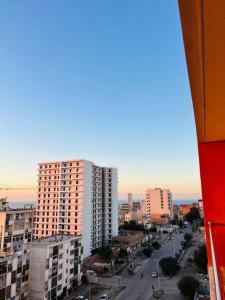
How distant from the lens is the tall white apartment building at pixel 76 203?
22.7 metres

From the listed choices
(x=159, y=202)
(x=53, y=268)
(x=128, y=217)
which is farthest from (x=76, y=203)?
(x=159, y=202)

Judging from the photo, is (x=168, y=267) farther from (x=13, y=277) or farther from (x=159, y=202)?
(x=159, y=202)

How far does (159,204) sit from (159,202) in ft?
1.15

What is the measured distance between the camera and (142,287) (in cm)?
1533

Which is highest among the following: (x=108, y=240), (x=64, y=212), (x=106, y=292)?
(x=64, y=212)

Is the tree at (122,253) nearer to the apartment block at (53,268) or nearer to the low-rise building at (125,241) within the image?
the low-rise building at (125,241)

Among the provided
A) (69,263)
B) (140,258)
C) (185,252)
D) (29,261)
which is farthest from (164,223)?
(29,261)

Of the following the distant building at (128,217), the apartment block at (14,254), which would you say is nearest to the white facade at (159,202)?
the distant building at (128,217)

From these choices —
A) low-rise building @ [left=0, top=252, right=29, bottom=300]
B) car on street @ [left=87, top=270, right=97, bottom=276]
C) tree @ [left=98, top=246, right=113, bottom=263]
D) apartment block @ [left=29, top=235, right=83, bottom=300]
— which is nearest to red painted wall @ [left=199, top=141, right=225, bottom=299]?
low-rise building @ [left=0, top=252, right=29, bottom=300]

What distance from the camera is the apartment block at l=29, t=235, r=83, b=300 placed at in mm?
12633

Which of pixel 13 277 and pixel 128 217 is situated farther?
pixel 128 217

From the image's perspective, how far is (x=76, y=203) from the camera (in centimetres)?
2302

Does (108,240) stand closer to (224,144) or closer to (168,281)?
(168,281)

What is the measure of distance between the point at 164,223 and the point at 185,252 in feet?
60.4
